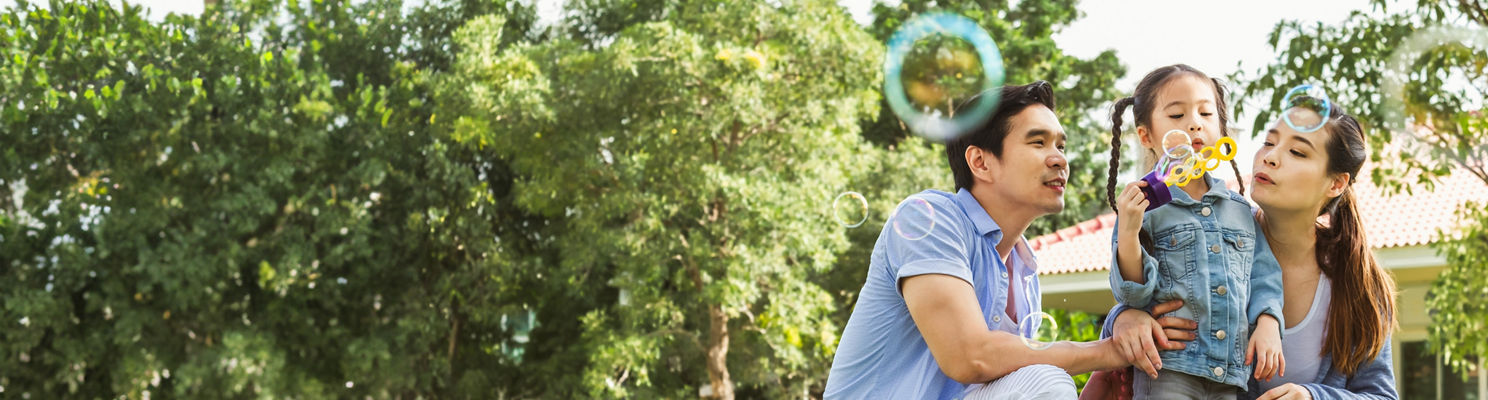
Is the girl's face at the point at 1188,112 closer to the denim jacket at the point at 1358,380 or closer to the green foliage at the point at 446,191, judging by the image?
the denim jacket at the point at 1358,380

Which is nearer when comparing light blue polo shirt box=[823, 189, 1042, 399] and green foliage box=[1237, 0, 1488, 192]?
light blue polo shirt box=[823, 189, 1042, 399]

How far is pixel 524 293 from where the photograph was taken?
18562mm

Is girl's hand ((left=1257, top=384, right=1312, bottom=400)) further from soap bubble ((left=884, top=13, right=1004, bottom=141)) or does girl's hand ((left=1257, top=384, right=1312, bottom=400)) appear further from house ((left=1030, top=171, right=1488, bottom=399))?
house ((left=1030, top=171, right=1488, bottom=399))

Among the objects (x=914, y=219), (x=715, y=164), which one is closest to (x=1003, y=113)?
(x=914, y=219)

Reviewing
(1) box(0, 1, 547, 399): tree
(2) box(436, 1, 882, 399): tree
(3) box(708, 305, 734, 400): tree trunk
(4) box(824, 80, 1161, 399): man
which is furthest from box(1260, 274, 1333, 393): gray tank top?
(1) box(0, 1, 547, 399): tree

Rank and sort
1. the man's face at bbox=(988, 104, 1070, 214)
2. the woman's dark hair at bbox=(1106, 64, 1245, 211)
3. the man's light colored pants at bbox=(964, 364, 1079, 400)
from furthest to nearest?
the woman's dark hair at bbox=(1106, 64, 1245, 211) → the man's face at bbox=(988, 104, 1070, 214) → the man's light colored pants at bbox=(964, 364, 1079, 400)

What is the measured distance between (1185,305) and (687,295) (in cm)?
1252

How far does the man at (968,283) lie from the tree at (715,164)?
10440mm

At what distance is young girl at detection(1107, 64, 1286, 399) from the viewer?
2648mm

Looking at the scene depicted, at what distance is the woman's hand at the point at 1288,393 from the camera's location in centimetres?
268

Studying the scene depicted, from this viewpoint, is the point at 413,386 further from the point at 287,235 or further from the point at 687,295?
the point at 687,295

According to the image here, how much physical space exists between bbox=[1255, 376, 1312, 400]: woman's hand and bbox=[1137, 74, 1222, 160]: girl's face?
53cm

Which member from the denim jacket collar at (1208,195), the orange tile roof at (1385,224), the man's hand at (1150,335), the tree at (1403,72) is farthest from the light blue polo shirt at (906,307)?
the orange tile roof at (1385,224)

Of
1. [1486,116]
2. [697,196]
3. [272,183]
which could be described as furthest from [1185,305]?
[272,183]
